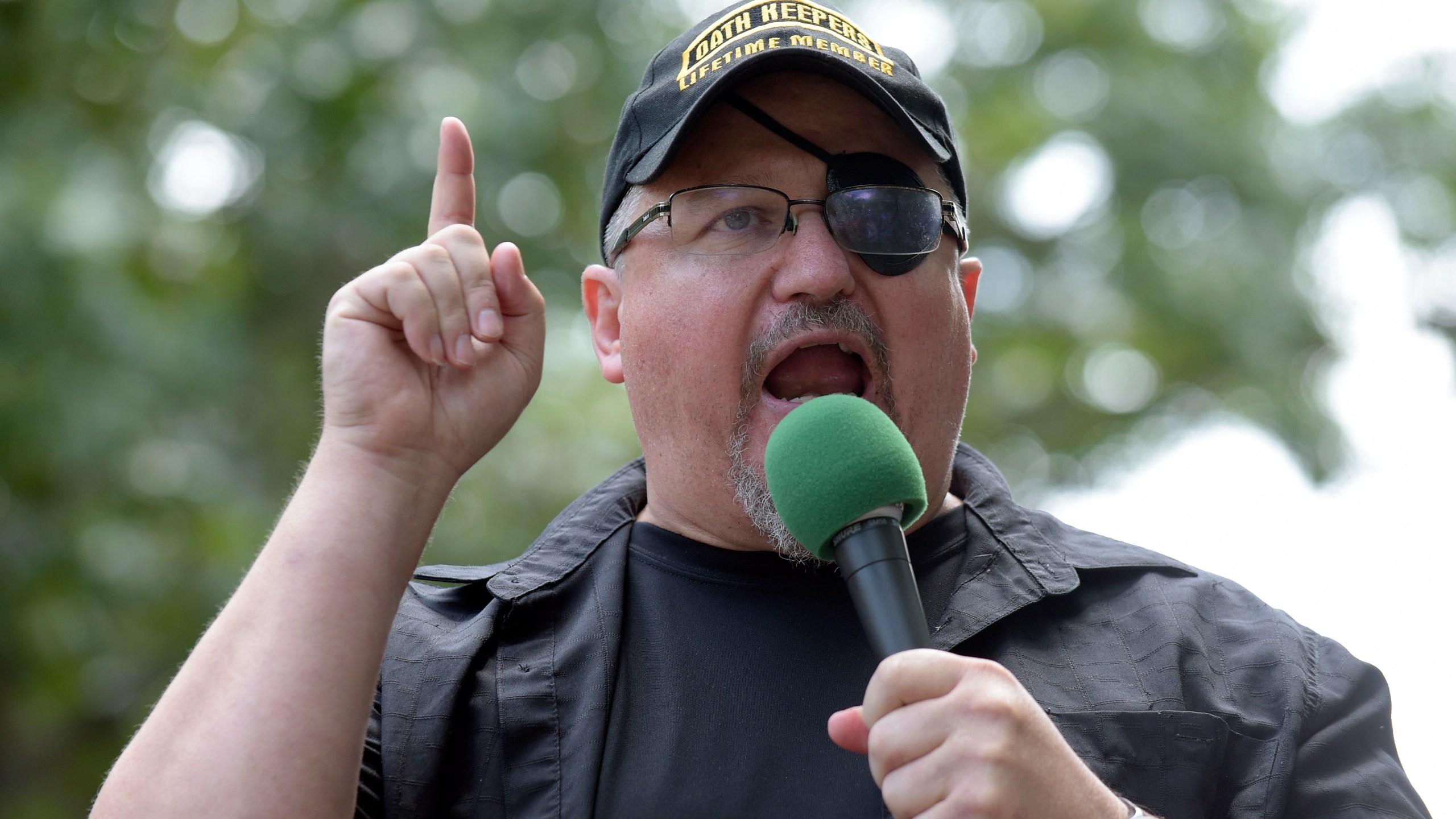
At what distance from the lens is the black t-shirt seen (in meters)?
2.42

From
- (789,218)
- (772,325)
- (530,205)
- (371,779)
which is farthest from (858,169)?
(530,205)

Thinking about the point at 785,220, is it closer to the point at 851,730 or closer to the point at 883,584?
the point at 883,584

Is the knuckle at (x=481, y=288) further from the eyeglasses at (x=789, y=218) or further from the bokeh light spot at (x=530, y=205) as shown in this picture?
the bokeh light spot at (x=530, y=205)

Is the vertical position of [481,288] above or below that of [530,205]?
below

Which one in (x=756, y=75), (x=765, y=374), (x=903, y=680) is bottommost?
(x=903, y=680)

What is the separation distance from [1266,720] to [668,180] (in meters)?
1.67

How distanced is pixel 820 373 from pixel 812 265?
0.76 ft

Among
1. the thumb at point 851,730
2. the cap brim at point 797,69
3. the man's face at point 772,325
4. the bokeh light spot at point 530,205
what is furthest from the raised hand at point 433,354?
the bokeh light spot at point 530,205

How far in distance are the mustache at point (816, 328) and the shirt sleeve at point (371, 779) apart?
972 mm

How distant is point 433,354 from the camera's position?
7.79 ft

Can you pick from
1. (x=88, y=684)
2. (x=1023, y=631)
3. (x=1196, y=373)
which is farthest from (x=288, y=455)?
(x=1196, y=373)

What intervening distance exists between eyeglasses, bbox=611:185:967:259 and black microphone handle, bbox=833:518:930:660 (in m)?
0.92

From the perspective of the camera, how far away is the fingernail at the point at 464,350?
2377 mm

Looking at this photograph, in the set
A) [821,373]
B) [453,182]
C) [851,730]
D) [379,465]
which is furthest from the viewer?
[821,373]
